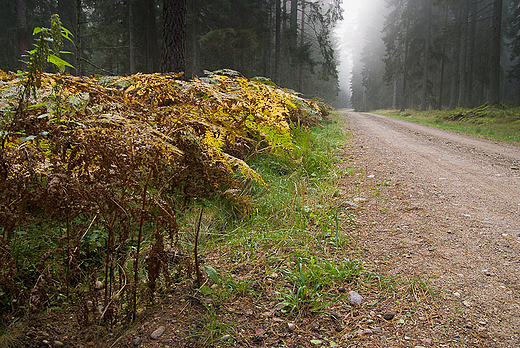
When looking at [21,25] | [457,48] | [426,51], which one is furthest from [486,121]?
[21,25]

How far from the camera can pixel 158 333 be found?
1566 millimetres

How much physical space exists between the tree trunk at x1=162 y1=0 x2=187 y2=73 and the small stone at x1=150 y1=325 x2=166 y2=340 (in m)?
4.79

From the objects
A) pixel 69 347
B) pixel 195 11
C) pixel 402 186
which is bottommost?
pixel 69 347

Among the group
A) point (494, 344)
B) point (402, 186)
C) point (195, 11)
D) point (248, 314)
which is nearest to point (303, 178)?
point (402, 186)

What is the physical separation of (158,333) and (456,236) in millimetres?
2420

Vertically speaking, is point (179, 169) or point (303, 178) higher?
point (179, 169)

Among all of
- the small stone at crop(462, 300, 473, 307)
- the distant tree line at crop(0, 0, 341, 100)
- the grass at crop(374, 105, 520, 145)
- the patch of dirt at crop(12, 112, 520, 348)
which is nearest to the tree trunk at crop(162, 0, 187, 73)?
the patch of dirt at crop(12, 112, 520, 348)

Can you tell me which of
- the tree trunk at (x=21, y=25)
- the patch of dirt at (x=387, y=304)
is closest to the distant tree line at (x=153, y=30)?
the tree trunk at (x=21, y=25)

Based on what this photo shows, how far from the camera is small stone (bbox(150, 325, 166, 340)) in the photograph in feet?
5.07

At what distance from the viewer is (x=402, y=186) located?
3783mm

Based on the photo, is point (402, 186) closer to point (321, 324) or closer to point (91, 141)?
point (321, 324)

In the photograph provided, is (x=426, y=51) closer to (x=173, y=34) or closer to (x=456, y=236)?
(x=173, y=34)

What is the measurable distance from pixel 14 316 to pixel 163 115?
1.42 m

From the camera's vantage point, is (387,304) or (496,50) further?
(496,50)
